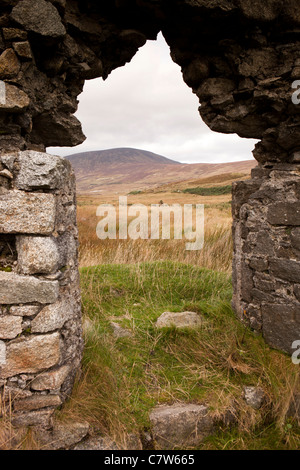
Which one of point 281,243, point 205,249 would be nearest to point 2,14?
point 281,243

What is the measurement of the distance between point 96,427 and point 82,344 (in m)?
0.79

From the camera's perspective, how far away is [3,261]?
8.21 feet

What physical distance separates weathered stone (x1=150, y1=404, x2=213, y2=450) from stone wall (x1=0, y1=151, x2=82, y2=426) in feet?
2.79

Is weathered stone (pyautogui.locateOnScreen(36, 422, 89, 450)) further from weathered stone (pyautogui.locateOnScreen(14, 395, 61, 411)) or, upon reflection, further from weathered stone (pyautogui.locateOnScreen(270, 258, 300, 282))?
weathered stone (pyautogui.locateOnScreen(270, 258, 300, 282))

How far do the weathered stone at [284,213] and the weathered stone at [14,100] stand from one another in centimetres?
261

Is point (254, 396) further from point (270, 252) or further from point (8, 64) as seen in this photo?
point (8, 64)

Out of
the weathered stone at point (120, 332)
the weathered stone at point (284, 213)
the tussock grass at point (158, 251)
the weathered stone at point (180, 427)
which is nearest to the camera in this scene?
the weathered stone at point (180, 427)

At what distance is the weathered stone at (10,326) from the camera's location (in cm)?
242

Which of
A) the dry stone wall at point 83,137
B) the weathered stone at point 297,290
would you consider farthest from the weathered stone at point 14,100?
the weathered stone at point 297,290

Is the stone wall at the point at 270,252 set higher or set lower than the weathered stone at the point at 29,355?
higher

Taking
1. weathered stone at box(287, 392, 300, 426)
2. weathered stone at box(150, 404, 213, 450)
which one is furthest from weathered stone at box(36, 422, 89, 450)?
weathered stone at box(287, 392, 300, 426)

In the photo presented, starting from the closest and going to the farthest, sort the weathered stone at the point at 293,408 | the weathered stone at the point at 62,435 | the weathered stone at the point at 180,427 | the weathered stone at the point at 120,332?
the weathered stone at the point at 62,435 < the weathered stone at the point at 180,427 < the weathered stone at the point at 293,408 < the weathered stone at the point at 120,332


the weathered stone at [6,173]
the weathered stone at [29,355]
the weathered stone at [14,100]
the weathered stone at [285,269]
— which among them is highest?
the weathered stone at [14,100]

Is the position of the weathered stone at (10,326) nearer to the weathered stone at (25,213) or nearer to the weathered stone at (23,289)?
the weathered stone at (23,289)
